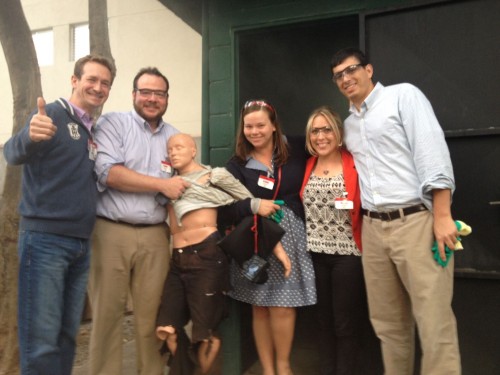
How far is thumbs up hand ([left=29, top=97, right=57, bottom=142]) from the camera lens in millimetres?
1895

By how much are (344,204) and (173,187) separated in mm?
965

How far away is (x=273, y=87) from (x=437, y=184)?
203 centimetres

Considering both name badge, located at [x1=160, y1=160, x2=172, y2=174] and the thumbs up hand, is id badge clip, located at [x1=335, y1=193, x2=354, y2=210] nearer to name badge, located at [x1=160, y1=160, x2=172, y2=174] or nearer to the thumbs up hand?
name badge, located at [x1=160, y1=160, x2=172, y2=174]

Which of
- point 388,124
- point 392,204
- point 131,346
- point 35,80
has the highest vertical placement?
point 35,80

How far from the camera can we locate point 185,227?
7.96ft

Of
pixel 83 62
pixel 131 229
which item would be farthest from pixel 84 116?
pixel 131 229

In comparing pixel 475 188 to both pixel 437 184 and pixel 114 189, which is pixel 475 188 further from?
pixel 114 189

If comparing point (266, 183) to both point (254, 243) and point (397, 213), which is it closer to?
point (254, 243)

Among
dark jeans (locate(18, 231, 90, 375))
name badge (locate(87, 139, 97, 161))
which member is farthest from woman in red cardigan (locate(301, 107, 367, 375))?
dark jeans (locate(18, 231, 90, 375))

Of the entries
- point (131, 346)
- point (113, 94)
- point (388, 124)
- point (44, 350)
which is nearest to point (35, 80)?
point (113, 94)

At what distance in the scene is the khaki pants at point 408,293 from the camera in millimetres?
1938

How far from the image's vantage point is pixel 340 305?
238 centimetres

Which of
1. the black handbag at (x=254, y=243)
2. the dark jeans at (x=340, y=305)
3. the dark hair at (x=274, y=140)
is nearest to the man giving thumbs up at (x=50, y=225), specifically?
the black handbag at (x=254, y=243)

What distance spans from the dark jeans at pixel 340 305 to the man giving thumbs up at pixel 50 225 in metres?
1.37
